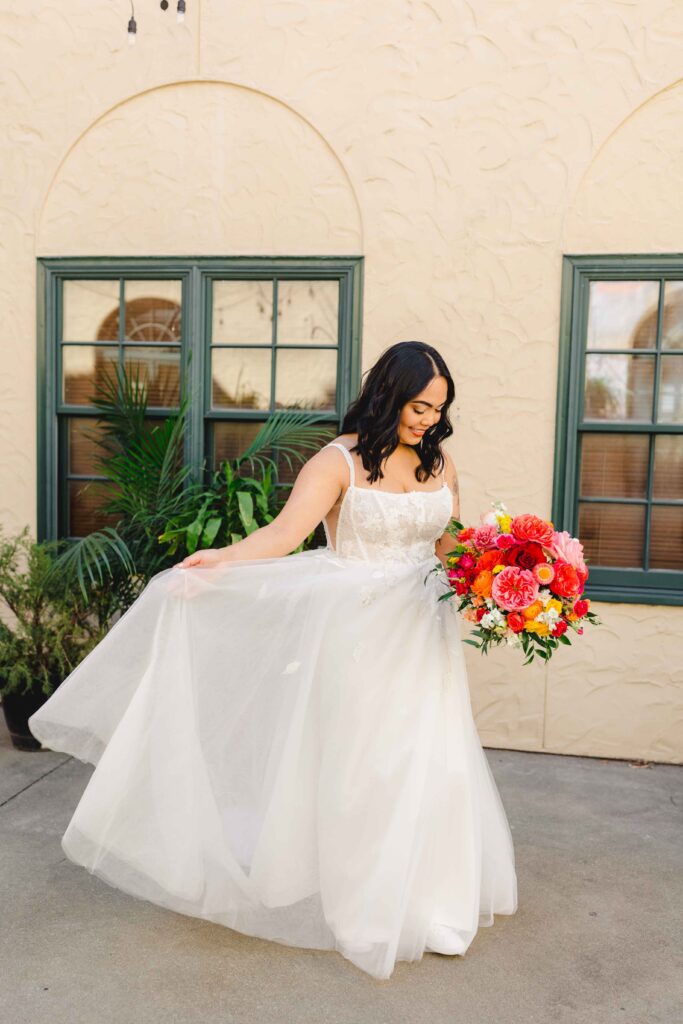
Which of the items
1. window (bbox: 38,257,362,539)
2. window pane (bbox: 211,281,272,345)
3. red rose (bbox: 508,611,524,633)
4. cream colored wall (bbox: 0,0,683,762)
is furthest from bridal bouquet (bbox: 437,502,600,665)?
window pane (bbox: 211,281,272,345)

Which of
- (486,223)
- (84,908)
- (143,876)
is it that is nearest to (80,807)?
(143,876)

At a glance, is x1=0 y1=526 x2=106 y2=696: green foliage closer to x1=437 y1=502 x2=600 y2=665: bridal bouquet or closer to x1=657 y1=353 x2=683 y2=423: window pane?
x1=437 y1=502 x2=600 y2=665: bridal bouquet

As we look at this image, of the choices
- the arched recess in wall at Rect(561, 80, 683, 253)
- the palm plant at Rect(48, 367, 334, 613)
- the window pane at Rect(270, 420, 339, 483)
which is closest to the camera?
the palm plant at Rect(48, 367, 334, 613)

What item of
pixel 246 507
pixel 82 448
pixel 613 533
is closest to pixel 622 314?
pixel 613 533

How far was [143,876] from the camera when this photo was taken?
296 centimetres

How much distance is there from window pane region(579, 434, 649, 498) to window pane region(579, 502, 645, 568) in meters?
0.08

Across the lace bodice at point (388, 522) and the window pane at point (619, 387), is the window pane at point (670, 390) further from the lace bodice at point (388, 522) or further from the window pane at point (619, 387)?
the lace bodice at point (388, 522)

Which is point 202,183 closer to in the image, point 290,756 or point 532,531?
point 532,531

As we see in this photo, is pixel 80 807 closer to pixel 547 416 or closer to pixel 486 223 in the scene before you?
pixel 547 416

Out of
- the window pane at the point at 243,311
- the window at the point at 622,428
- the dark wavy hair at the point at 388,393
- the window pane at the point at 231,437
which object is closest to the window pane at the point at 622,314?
the window at the point at 622,428

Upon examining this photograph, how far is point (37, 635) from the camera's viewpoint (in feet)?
15.8

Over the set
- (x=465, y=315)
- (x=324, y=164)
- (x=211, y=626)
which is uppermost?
(x=324, y=164)

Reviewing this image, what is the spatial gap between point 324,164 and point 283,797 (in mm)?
3580

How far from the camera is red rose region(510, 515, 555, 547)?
2834 millimetres
